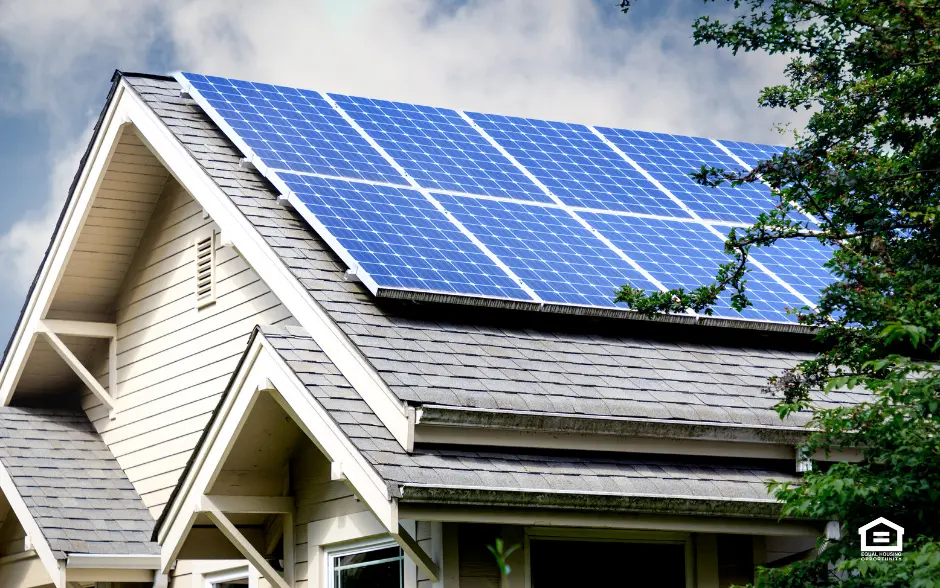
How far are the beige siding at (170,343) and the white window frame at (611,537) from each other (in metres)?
3.79

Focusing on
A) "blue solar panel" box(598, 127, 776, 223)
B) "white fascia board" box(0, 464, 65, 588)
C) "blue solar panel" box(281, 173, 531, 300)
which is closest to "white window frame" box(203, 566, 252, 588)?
"white fascia board" box(0, 464, 65, 588)

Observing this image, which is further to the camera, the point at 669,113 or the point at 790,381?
the point at 669,113

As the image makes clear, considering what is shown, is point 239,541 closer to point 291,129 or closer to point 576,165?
point 291,129

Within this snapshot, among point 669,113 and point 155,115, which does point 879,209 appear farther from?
point 669,113

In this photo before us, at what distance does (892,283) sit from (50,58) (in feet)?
382

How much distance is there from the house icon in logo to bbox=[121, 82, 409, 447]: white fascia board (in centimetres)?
331

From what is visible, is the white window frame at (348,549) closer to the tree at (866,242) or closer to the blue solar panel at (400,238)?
the blue solar panel at (400,238)

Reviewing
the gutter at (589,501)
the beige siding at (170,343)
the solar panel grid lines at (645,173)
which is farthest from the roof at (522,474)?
the solar panel grid lines at (645,173)

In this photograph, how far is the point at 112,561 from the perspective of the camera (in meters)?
13.7

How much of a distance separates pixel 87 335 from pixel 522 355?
6.72 meters

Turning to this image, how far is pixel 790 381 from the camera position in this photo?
991 centimetres

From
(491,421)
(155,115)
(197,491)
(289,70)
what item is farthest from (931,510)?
(289,70)

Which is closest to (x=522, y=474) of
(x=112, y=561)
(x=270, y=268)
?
(x=270, y=268)

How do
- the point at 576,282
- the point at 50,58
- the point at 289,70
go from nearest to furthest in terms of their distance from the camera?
1. the point at 576,282
2. the point at 289,70
3. the point at 50,58
